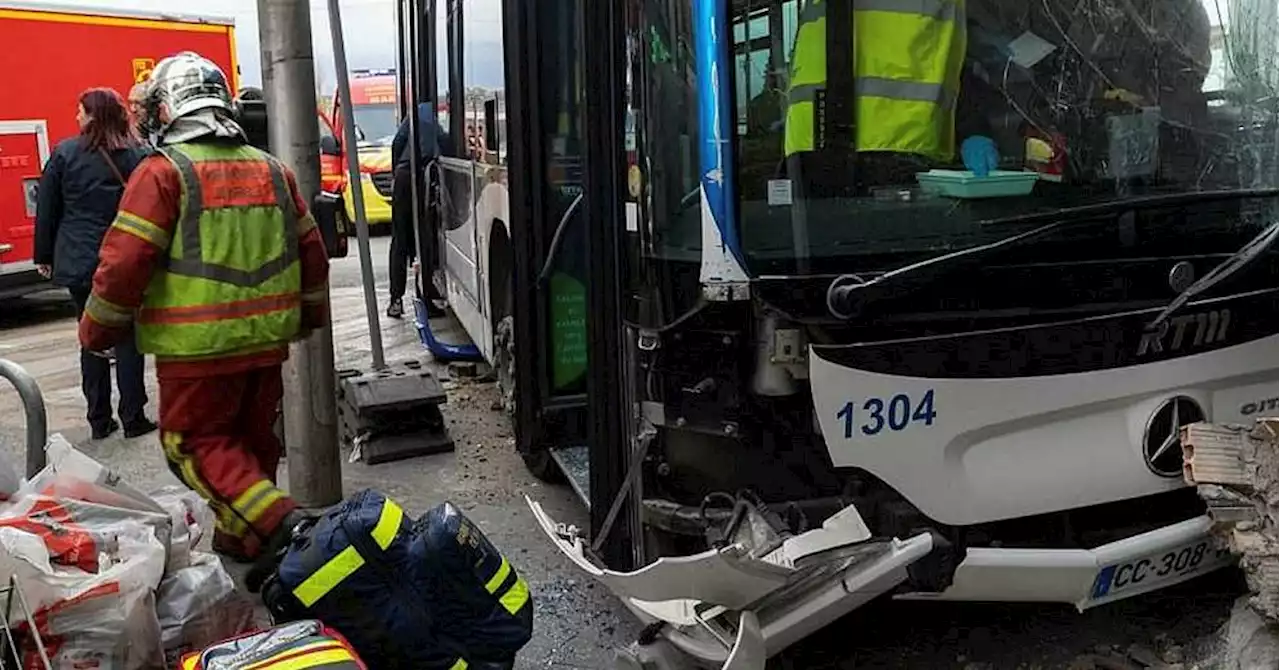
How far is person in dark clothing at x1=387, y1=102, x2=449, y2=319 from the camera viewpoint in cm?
750

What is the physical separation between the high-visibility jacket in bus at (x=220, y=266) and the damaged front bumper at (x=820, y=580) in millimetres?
1411

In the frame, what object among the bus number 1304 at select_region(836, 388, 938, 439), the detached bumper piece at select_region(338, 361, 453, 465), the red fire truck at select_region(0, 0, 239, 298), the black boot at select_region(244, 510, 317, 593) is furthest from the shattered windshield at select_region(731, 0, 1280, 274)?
the red fire truck at select_region(0, 0, 239, 298)

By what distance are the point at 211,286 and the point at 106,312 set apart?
33 centimetres

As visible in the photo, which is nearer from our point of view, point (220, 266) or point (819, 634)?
point (819, 634)

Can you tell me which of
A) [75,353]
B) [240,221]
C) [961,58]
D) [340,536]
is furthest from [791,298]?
[75,353]

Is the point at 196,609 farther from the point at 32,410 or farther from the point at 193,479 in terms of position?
the point at 193,479

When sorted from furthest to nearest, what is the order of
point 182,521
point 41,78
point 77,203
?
1. point 41,78
2. point 77,203
3. point 182,521

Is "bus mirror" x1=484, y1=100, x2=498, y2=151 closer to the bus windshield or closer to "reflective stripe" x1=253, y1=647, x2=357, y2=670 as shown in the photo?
"reflective stripe" x1=253, y1=647, x2=357, y2=670

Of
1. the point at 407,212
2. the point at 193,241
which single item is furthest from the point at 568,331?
the point at 407,212

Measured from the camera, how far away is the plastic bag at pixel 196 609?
11.0ft

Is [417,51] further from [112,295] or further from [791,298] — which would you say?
[791,298]

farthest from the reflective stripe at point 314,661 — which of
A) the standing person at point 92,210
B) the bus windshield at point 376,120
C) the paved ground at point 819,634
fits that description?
the bus windshield at point 376,120

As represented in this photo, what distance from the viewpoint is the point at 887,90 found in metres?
2.92

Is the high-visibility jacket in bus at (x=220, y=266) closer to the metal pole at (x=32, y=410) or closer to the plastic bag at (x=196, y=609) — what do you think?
the metal pole at (x=32, y=410)
